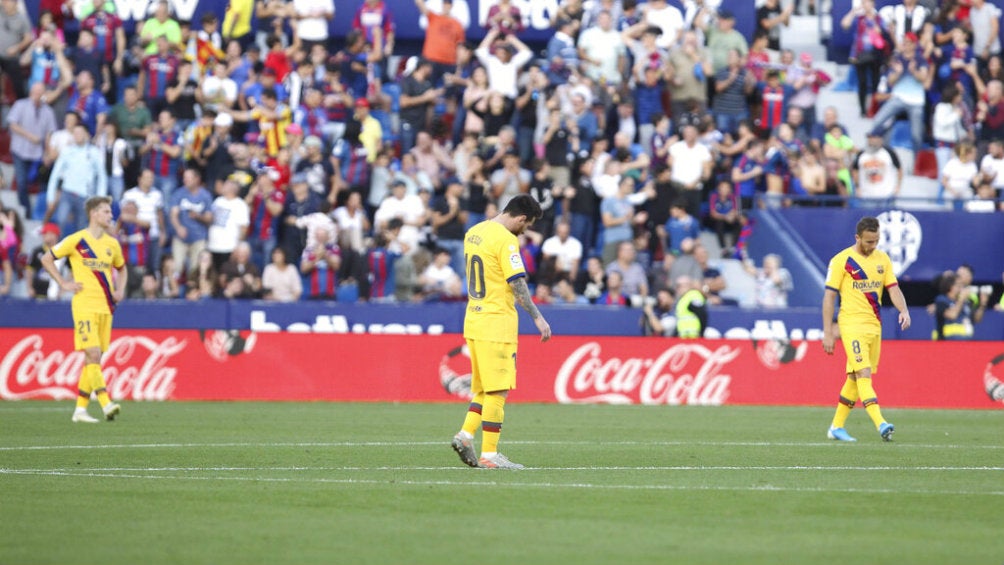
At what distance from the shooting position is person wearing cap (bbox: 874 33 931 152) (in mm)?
31000

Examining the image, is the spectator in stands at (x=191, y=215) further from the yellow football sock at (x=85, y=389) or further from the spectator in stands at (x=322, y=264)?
the yellow football sock at (x=85, y=389)

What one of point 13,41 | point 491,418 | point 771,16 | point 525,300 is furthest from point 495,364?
point 771,16

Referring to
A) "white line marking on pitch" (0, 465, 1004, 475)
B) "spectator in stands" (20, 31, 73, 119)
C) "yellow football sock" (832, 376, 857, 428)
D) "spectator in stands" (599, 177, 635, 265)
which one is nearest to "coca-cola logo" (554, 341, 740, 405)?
"spectator in stands" (599, 177, 635, 265)

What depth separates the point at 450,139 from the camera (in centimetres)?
2998

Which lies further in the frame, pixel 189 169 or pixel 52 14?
pixel 52 14

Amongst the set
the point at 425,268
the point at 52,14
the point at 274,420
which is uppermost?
the point at 52,14

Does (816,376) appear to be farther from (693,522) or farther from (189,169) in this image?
(693,522)

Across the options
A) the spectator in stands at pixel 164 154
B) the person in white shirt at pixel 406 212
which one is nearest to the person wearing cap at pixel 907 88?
the person in white shirt at pixel 406 212

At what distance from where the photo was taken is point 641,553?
9.19 meters

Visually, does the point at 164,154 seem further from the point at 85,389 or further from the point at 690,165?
the point at 85,389

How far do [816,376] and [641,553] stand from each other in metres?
17.2

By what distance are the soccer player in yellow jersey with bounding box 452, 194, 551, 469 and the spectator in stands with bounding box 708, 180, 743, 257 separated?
51.4 ft

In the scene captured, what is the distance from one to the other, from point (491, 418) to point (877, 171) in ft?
58.2

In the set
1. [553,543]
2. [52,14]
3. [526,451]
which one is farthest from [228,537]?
[52,14]
